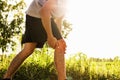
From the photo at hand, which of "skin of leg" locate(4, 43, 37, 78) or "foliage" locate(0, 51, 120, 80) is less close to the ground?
"skin of leg" locate(4, 43, 37, 78)

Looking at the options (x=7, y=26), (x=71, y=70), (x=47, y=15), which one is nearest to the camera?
(x=47, y=15)

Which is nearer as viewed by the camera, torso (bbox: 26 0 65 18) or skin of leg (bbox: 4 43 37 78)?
torso (bbox: 26 0 65 18)

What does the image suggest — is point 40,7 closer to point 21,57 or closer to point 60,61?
point 21,57

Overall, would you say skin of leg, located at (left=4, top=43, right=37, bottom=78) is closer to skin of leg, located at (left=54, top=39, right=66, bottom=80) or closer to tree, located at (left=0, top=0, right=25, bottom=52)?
skin of leg, located at (left=54, top=39, right=66, bottom=80)

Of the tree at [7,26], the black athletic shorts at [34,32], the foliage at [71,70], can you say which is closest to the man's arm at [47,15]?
the black athletic shorts at [34,32]

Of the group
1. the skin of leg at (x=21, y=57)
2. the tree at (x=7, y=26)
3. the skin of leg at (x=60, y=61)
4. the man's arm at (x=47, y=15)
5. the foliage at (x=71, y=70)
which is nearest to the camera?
the man's arm at (x=47, y=15)

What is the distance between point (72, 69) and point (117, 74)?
888 millimetres

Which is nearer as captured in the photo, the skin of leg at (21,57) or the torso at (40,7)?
the torso at (40,7)

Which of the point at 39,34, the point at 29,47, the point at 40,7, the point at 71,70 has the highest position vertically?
the point at 40,7

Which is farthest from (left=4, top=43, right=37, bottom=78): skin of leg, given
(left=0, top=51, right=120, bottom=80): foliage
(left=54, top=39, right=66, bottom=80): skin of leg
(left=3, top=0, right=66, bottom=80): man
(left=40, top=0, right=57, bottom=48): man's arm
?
(left=0, top=51, right=120, bottom=80): foliage

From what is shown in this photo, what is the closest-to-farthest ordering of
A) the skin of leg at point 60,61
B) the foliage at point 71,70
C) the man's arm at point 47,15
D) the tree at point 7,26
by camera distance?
the man's arm at point 47,15 < the skin of leg at point 60,61 < the foliage at point 71,70 < the tree at point 7,26

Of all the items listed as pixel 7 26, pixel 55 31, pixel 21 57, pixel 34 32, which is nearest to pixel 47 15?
pixel 55 31

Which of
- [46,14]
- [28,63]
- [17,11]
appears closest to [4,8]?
[17,11]

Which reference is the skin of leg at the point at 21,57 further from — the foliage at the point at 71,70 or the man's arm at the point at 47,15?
the foliage at the point at 71,70
